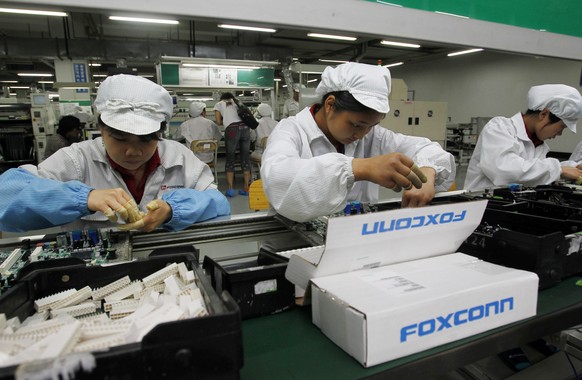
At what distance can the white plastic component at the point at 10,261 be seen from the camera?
32.5 inches

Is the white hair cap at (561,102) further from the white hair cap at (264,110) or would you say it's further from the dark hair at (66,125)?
the white hair cap at (264,110)

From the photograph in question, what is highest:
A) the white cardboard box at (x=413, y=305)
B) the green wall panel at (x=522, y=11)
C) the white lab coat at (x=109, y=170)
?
the green wall panel at (x=522, y=11)

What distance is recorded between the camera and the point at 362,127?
138 centimetres

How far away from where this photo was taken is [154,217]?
1.09 metres

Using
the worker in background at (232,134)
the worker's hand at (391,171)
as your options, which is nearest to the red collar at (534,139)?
the worker's hand at (391,171)

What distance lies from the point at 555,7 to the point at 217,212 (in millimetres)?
2788

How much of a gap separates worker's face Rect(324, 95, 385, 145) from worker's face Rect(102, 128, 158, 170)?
2.23ft

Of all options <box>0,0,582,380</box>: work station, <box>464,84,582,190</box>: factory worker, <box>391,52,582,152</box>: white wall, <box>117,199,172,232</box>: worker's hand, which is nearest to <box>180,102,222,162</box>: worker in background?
<box>0,0,582,380</box>: work station

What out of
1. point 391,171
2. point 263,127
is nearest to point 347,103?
point 391,171

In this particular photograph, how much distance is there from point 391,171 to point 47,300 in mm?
834

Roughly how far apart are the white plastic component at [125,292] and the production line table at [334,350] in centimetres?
25

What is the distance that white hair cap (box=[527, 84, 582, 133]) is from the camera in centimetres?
205

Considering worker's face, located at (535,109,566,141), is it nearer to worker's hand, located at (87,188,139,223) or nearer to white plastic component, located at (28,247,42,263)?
worker's hand, located at (87,188,139,223)

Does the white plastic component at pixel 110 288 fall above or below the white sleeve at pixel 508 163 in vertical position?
below
